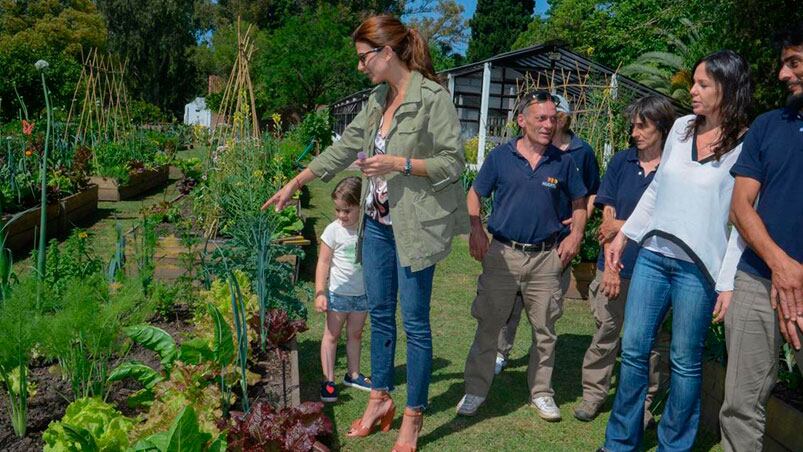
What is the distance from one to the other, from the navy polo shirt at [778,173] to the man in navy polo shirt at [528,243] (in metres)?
1.29

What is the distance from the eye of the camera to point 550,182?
Answer: 147 inches

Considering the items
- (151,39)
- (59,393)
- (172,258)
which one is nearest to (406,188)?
(59,393)

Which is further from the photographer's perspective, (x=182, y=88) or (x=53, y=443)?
(x=182, y=88)

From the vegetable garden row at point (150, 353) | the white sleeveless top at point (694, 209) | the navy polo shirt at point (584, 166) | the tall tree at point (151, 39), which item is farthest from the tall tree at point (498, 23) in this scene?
the white sleeveless top at point (694, 209)

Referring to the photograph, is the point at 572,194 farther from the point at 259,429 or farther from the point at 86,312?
the point at 86,312

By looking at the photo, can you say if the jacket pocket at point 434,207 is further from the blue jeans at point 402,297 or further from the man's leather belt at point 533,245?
the man's leather belt at point 533,245

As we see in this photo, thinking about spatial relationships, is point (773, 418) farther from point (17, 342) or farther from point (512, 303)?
point (17, 342)

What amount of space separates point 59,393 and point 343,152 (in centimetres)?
159

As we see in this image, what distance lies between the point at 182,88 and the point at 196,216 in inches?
1710

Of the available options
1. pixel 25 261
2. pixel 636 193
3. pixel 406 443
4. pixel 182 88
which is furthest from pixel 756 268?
pixel 182 88

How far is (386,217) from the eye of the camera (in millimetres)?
3219

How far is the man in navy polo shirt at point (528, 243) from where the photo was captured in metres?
3.74

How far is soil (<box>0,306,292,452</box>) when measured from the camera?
2.74 meters

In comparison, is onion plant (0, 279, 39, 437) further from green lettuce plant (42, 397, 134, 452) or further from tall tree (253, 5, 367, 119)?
tall tree (253, 5, 367, 119)
